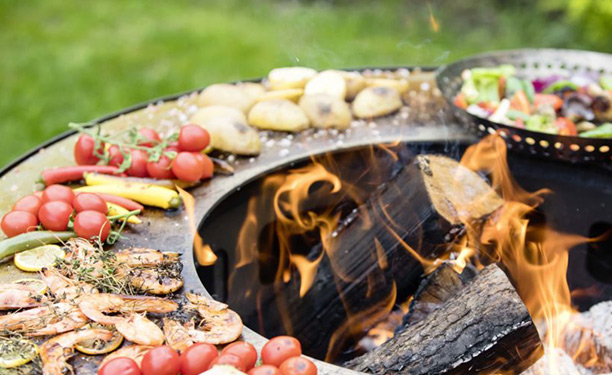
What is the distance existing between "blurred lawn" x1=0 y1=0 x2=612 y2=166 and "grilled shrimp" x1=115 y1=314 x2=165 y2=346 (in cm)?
444

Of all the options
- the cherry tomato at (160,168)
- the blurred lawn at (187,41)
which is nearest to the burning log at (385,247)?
the cherry tomato at (160,168)

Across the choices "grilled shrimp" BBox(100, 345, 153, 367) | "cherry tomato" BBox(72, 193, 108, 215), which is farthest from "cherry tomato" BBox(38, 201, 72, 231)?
"grilled shrimp" BBox(100, 345, 153, 367)

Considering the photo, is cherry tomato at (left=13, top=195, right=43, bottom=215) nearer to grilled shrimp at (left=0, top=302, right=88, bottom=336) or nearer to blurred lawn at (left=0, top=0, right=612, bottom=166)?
grilled shrimp at (left=0, top=302, right=88, bottom=336)

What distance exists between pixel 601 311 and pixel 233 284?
185 cm

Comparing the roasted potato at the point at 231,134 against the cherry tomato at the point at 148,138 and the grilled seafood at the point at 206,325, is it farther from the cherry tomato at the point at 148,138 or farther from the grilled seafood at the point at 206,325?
the grilled seafood at the point at 206,325

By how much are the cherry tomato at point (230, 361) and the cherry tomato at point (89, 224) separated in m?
0.90

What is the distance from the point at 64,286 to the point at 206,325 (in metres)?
0.54

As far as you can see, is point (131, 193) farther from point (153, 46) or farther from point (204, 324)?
point (153, 46)

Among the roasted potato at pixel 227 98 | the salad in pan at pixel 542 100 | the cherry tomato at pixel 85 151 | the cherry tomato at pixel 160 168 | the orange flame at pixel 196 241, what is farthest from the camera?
the roasted potato at pixel 227 98

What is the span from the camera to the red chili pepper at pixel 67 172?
10.4 ft

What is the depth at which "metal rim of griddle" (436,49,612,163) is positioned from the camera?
3092 millimetres

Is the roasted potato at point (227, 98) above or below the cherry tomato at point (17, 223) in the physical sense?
above

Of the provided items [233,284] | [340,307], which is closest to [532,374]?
[340,307]

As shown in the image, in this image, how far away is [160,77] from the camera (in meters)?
7.39
